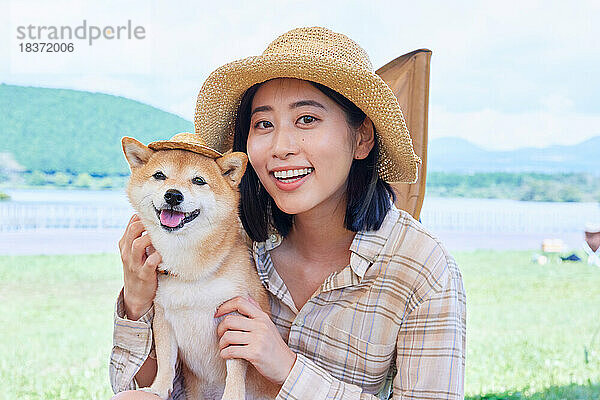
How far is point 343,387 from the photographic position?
44.6 inches

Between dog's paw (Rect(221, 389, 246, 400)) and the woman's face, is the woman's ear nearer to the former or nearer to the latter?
the woman's face

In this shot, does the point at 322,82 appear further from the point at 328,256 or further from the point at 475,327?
the point at 475,327

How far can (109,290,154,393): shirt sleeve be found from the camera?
3.94 feet

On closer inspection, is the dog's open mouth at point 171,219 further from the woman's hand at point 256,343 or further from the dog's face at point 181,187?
the woman's hand at point 256,343

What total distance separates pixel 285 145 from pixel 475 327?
3.20m

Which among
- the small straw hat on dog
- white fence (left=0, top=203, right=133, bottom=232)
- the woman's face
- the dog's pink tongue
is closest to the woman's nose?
the woman's face

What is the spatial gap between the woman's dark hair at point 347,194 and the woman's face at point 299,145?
4 centimetres

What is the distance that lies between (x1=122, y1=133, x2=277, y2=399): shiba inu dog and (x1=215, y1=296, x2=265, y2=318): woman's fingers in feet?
0.05

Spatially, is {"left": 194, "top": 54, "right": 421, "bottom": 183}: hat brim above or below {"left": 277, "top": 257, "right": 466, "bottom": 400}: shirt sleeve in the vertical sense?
above

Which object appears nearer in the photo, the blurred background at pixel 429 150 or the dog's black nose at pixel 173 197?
the dog's black nose at pixel 173 197

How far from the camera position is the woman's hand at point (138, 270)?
115cm

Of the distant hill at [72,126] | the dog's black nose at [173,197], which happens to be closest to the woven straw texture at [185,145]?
the dog's black nose at [173,197]

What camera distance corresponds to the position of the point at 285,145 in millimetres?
1101

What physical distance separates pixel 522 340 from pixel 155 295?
2994 millimetres
